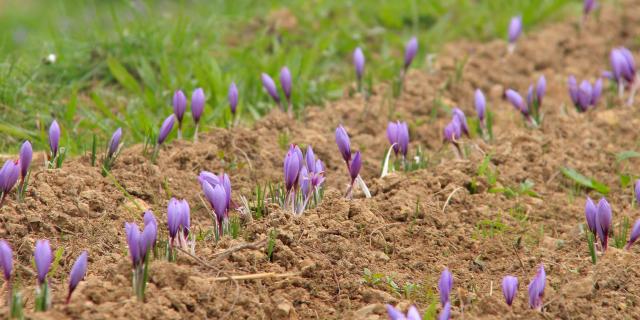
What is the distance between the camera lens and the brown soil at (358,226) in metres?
2.84

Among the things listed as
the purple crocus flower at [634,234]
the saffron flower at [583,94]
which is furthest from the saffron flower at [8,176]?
the saffron flower at [583,94]

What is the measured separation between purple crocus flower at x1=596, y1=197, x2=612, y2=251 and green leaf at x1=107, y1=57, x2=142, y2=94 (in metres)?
2.54

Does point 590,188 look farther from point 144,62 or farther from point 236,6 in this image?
point 236,6

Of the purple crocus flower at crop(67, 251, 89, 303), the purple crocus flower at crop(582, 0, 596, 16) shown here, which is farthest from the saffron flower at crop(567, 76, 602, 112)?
the purple crocus flower at crop(67, 251, 89, 303)

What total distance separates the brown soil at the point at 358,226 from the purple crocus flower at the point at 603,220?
60mm

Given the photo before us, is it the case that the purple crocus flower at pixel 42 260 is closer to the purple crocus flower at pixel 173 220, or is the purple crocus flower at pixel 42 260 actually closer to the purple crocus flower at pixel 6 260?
the purple crocus flower at pixel 6 260

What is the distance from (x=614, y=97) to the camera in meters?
4.88

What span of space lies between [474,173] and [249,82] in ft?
5.13

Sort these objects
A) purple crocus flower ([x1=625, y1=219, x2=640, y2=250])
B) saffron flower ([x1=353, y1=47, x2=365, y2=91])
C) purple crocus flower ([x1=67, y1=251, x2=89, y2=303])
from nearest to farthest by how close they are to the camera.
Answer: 1. purple crocus flower ([x1=67, y1=251, x2=89, y2=303])
2. purple crocus flower ([x1=625, y1=219, x2=640, y2=250])
3. saffron flower ([x1=353, y1=47, x2=365, y2=91])

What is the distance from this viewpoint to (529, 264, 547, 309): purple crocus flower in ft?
9.25

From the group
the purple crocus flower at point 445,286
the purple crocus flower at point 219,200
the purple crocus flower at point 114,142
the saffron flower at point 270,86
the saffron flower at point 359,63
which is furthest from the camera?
the saffron flower at point 359,63

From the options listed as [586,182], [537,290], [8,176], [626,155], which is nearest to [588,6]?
[626,155]

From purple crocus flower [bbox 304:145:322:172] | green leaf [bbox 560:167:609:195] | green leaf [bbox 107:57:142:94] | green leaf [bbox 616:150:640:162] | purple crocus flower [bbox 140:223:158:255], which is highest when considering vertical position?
green leaf [bbox 107:57:142:94]

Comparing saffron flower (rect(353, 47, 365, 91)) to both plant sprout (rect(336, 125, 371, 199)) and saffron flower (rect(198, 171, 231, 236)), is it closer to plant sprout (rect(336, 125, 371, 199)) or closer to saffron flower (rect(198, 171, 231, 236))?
plant sprout (rect(336, 125, 371, 199))
